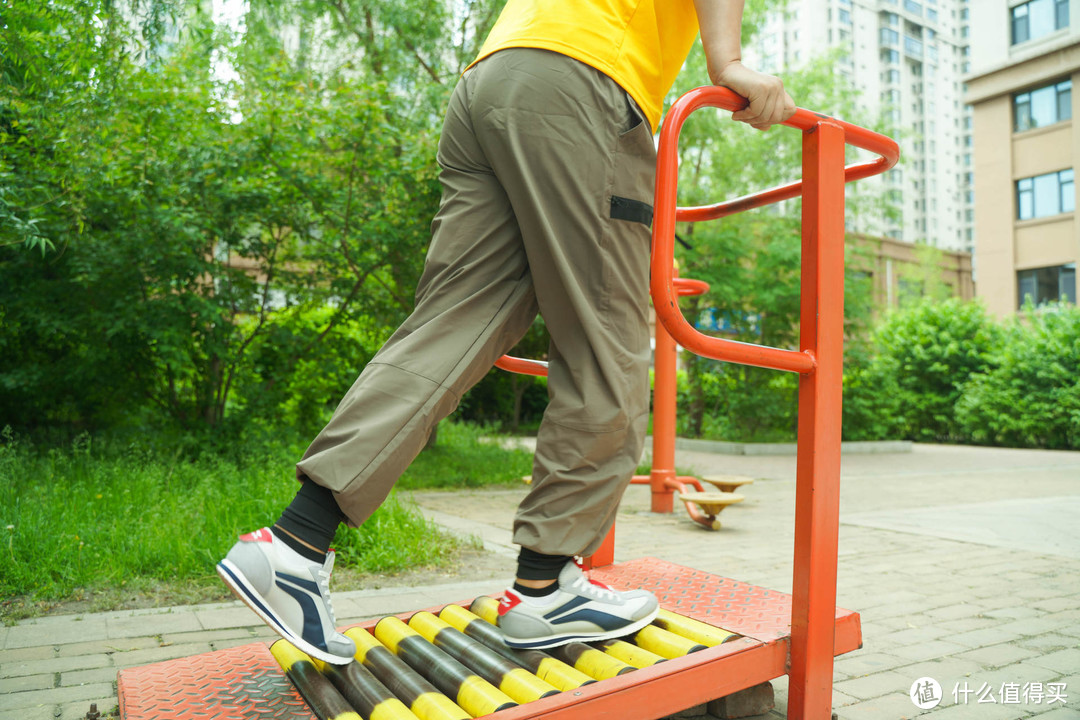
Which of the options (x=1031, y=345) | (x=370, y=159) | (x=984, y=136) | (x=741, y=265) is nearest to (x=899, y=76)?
(x=984, y=136)

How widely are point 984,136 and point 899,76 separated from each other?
61195 millimetres

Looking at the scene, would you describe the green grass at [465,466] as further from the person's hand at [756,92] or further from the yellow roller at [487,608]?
the person's hand at [756,92]

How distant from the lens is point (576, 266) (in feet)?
5.20

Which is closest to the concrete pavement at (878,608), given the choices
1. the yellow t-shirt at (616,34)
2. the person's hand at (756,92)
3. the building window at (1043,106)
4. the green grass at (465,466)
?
the green grass at (465,466)

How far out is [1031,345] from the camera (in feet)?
45.6

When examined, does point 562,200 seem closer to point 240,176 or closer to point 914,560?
point 914,560

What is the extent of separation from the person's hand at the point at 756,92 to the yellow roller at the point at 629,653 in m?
1.12

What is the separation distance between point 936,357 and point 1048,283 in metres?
11.2

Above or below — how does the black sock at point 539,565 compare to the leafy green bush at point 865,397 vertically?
below

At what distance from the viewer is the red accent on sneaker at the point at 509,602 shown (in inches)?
66.5

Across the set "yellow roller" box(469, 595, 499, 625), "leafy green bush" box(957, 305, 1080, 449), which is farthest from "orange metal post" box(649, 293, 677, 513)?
"leafy green bush" box(957, 305, 1080, 449)

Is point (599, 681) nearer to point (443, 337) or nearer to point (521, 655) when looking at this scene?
point (521, 655)

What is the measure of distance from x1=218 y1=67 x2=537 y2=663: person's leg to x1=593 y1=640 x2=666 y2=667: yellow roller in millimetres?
534
